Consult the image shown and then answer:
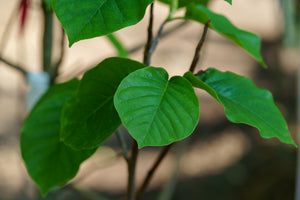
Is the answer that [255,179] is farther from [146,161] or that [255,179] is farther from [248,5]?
[248,5]

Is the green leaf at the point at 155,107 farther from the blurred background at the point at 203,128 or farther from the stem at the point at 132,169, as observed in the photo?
the blurred background at the point at 203,128

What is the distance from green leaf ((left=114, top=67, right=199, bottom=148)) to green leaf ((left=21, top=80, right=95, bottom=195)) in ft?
0.64

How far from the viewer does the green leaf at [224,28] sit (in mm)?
636

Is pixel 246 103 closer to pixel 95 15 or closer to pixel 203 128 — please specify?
pixel 95 15

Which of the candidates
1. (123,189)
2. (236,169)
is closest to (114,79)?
(123,189)

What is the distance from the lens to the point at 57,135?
2.39 ft

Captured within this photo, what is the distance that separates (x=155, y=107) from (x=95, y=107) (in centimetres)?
12

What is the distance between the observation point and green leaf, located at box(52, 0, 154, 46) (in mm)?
469

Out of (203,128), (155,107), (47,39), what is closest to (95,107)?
(155,107)

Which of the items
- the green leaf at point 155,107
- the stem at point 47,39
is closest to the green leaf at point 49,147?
the green leaf at point 155,107

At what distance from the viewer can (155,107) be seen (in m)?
0.52

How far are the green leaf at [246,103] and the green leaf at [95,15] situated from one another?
0.12m

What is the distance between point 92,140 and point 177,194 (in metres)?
2.01

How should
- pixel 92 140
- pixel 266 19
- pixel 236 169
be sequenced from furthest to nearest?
pixel 266 19 < pixel 236 169 < pixel 92 140
